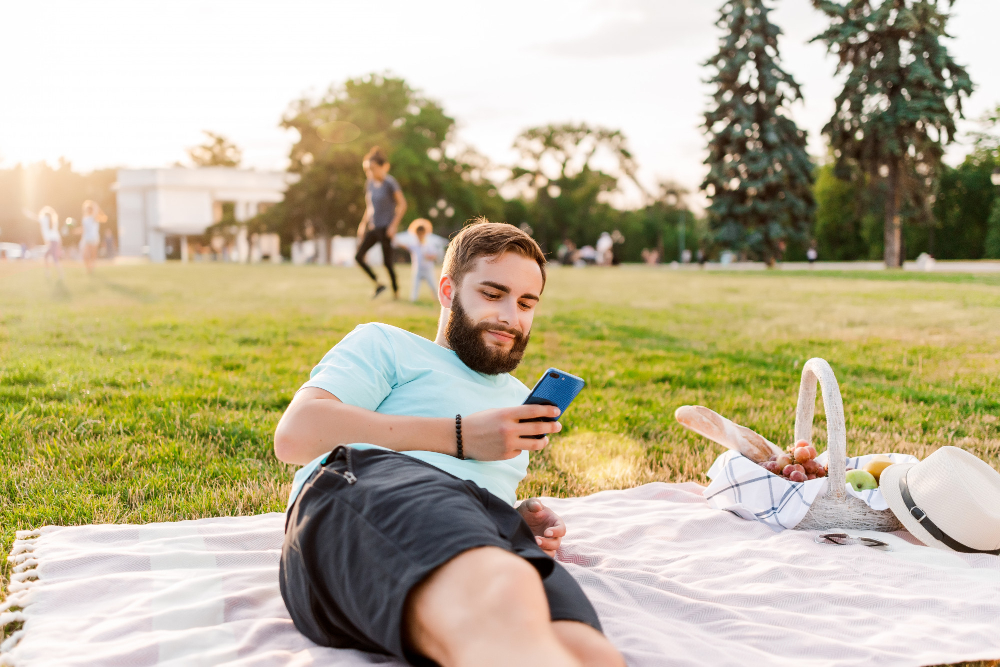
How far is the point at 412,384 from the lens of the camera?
91.1 inches

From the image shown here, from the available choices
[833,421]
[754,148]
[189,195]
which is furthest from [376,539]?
[189,195]

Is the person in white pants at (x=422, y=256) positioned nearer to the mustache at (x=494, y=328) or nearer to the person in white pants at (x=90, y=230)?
the mustache at (x=494, y=328)

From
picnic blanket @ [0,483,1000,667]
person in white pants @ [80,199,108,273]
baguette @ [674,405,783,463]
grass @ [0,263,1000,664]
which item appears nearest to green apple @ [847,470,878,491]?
picnic blanket @ [0,483,1000,667]

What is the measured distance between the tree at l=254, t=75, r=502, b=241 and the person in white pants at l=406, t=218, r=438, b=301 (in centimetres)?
3144

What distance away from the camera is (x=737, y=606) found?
95.8 inches

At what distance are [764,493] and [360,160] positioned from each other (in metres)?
43.3

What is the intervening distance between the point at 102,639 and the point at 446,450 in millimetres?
1117

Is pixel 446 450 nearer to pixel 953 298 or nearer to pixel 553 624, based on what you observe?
pixel 553 624

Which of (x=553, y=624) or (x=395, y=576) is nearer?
(x=395, y=576)

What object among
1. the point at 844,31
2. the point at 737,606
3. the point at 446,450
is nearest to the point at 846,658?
the point at 737,606

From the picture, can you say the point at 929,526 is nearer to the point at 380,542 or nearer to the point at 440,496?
the point at 440,496

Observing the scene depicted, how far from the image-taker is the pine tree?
3195cm

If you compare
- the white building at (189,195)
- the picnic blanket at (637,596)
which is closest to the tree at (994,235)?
the white building at (189,195)

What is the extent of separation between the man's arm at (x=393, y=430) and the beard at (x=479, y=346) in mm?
350
